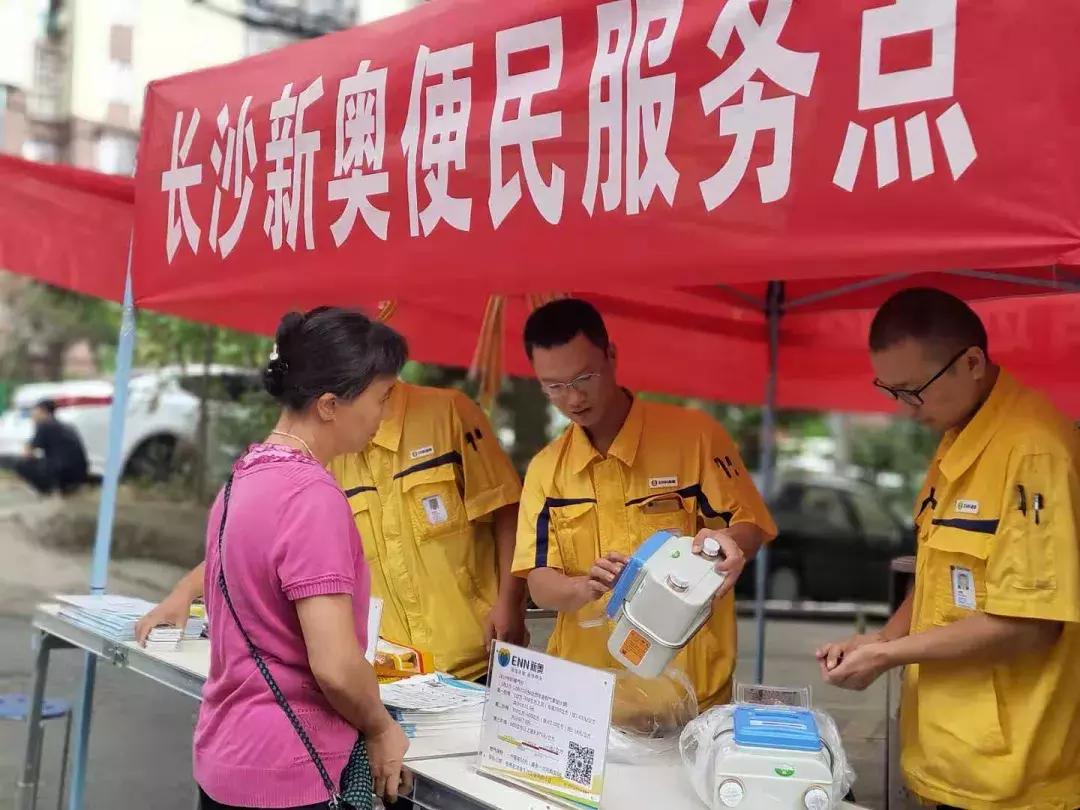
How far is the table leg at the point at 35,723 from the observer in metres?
3.19

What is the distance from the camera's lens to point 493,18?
6.96 ft

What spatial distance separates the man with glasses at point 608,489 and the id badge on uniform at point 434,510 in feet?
0.87

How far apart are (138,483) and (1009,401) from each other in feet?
28.9

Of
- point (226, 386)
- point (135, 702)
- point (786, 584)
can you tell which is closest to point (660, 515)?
point (135, 702)

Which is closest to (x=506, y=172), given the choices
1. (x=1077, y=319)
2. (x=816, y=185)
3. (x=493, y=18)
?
(x=493, y=18)

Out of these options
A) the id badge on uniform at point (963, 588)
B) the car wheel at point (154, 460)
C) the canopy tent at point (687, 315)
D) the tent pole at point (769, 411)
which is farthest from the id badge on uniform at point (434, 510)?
the car wheel at point (154, 460)

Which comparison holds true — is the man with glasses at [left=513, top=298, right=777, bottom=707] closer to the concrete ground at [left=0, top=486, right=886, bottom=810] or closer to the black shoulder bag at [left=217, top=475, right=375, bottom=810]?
the concrete ground at [left=0, top=486, right=886, bottom=810]

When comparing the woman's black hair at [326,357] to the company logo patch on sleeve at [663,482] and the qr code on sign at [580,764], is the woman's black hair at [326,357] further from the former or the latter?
the company logo patch on sleeve at [663,482]

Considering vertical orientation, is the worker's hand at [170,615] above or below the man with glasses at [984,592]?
below

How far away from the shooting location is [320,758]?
1693 millimetres

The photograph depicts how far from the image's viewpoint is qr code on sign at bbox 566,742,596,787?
170cm

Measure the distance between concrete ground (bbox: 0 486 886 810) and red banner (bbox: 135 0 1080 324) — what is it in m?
1.12

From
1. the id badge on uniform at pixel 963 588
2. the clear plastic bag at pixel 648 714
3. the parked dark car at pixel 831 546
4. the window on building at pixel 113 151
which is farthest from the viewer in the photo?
the window on building at pixel 113 151

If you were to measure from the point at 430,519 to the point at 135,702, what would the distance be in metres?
3.54
